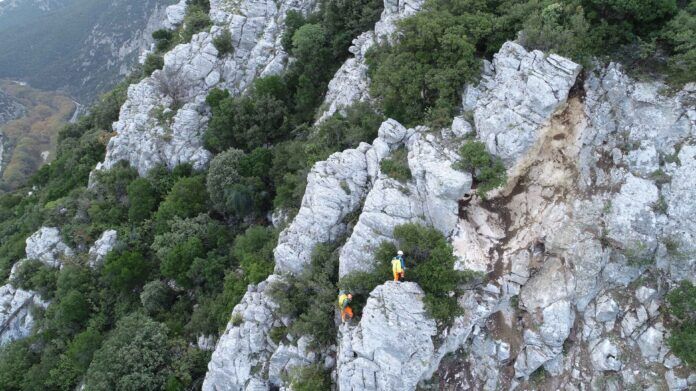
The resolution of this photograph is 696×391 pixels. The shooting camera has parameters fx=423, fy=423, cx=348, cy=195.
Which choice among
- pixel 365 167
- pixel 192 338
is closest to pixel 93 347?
pixel 192 338

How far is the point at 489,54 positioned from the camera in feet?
73.8

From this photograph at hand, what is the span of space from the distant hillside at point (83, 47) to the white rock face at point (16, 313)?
125090 mm

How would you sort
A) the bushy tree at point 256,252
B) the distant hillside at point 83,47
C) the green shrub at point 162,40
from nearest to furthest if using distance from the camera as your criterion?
1. the bushy tree at point 256,252
2. the green shrub at point 162,40
3. the distant hillside at point 83,47

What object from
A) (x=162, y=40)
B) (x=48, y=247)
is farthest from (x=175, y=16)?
(x=48, y=247)

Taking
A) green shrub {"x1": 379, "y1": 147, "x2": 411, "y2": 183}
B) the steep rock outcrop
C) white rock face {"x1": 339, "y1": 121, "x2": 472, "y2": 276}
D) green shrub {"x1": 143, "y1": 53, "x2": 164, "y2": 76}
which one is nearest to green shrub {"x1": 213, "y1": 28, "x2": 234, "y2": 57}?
green shrub {"x1": 143, "y1": 53, "x2": 164, "y2": 76}

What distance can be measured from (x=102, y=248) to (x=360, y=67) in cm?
2453

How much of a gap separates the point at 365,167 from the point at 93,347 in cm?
2160

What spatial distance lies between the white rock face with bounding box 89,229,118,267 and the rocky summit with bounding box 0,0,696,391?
6.94ft

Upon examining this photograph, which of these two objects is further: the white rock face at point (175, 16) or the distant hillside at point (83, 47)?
the distant hillside at point (83, 47)

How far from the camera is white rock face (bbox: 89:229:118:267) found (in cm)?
3319

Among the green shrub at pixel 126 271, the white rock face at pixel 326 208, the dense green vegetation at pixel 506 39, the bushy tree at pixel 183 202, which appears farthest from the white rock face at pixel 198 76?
the white rock face at pixel 326 208

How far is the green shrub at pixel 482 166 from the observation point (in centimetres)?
1844

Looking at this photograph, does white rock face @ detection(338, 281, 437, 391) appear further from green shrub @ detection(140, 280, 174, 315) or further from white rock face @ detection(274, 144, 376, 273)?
green shrub @ detection(140, 280, 174, 315)

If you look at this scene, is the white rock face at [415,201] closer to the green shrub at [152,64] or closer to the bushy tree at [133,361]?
the bushy tree at [133,361]
